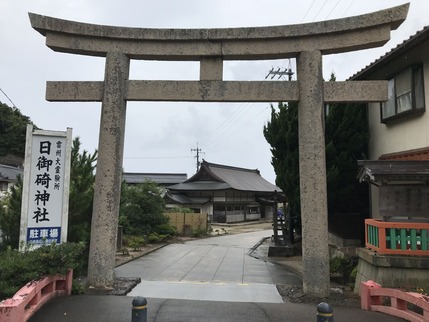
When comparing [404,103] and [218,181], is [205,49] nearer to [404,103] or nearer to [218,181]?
[404,103]

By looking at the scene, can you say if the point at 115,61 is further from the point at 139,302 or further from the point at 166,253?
the point at 166,253

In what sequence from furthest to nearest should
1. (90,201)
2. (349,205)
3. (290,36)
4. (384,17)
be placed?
(349,205) → (90,201) → (290,36) → (384,17)

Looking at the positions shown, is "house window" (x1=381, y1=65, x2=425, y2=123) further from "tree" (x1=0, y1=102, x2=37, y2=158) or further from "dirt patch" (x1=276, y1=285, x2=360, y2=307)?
"tree" (x1=0, y1=102, x2=37, y2=158)

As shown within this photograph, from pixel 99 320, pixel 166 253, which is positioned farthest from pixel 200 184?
pixel 99 320

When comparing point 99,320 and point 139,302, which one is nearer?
point 139,302

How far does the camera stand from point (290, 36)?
8.24m

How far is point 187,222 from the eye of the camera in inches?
1073

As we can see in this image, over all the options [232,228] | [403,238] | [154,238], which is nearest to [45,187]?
[403,238]

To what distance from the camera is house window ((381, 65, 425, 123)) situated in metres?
9.33

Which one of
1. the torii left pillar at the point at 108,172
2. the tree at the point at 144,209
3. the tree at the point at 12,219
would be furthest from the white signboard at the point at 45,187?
the tree at the point at 144,209

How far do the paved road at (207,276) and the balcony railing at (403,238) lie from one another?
2562 millimetres

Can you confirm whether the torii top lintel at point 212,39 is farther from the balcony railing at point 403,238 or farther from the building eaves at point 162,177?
the building eaves at point 162,177

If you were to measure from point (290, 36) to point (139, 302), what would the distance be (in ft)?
21.5

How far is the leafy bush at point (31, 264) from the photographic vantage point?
19.8ft
